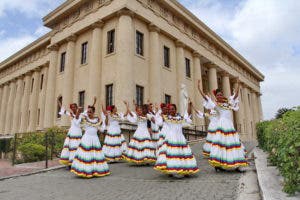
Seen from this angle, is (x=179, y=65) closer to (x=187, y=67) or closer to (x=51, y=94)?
(x=187, y=67)

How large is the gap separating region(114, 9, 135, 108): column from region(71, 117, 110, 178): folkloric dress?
1003 cm

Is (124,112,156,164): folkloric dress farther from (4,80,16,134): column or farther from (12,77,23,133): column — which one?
(4,80,16,134): column

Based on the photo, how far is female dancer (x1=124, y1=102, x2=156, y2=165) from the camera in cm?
1013

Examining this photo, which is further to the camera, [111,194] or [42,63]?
[42,63]

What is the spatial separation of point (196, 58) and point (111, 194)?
77.5 ft

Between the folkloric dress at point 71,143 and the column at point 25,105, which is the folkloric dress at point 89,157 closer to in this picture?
the folkloric dress at point 71,143

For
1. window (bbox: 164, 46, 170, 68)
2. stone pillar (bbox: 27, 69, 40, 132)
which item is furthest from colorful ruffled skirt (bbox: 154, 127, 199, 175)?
stone pillar (bbox: 27, 69, 40, 132)

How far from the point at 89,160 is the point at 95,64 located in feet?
45.8

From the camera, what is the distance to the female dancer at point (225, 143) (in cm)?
692

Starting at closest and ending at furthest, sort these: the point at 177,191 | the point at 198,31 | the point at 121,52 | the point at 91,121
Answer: the point at 177,191 < the point at 91,121 < the point at 121,52 < the point at 198,31

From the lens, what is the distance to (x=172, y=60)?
24.5 meters

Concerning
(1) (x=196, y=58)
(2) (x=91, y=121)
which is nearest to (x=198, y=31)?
(1) (x=196, y=58)

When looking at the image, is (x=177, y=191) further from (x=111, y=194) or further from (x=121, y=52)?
(x=121, y=52)

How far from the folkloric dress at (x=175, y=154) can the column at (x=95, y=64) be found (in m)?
13.8
